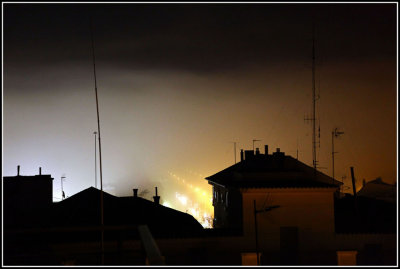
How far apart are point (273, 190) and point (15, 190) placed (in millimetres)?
8988

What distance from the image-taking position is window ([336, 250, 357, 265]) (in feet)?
53.6

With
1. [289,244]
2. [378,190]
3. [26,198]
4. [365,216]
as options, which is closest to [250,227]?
[289,244]

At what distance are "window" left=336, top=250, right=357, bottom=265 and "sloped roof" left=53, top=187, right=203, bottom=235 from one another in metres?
5.49

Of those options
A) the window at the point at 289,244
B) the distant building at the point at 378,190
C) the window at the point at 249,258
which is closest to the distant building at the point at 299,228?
the window at the point at 289,244

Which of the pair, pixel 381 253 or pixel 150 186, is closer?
pixel 381 253

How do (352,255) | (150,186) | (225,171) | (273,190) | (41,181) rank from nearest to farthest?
(352,255), (273,190), (41,181), (225,171), (150,186)

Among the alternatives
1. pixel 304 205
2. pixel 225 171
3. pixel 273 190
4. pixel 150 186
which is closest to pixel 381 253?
pixel 304 205

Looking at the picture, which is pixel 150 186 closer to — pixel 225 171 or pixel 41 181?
pixel 225 171

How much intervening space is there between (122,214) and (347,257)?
8.63 metres

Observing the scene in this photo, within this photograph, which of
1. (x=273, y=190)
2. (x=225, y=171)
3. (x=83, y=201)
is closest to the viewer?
(x=273, y=190)

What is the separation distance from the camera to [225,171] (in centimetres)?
2627

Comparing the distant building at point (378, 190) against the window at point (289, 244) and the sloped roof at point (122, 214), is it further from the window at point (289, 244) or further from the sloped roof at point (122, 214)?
the sloped roof at point (122, 214)

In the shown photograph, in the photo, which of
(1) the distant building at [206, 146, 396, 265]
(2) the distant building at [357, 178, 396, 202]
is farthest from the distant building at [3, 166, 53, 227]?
(2) the distant building at [357, 178, 396, 202]

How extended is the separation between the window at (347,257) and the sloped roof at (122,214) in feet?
18.0
